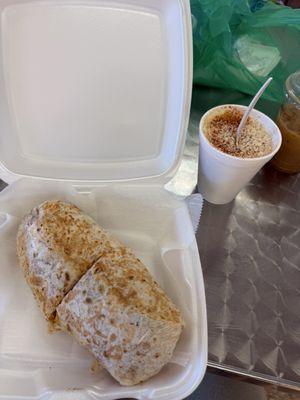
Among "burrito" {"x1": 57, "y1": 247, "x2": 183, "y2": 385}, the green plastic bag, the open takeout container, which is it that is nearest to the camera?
"burrito" {"x1": 57, "y1": 247, "x2": 183, "y2": 385}

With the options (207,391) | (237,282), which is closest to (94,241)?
(237,282)

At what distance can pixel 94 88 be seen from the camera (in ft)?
2.44

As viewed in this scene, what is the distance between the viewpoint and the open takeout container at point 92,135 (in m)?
0.64

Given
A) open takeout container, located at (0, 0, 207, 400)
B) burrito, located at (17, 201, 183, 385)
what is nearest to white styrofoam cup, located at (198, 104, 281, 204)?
open takeout container, located at (0, 0, 207, 400)

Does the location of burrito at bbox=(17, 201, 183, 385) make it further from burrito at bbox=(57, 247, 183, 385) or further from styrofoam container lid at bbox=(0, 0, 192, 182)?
styrofoam container lid at bbox=(0, 0, 192, 182)

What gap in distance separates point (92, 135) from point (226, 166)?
303 mm

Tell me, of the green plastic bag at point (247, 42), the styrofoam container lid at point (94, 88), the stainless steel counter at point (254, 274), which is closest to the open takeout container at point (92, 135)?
the styrofoam container lid at point (94, 88)

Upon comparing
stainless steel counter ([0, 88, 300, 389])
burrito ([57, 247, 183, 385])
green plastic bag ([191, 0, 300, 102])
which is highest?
green plastic bag ([191, 0, 300, 102])

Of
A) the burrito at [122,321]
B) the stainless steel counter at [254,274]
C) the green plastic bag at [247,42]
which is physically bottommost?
the stainless steel counter at [254,274]

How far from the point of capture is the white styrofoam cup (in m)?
0.72

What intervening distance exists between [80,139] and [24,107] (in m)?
0.13

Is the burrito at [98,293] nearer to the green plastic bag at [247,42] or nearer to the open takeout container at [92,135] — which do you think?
the open takeout container at [92,135]

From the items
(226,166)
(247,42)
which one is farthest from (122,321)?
(247,42)

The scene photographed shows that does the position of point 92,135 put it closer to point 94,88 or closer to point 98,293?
point 94,88
